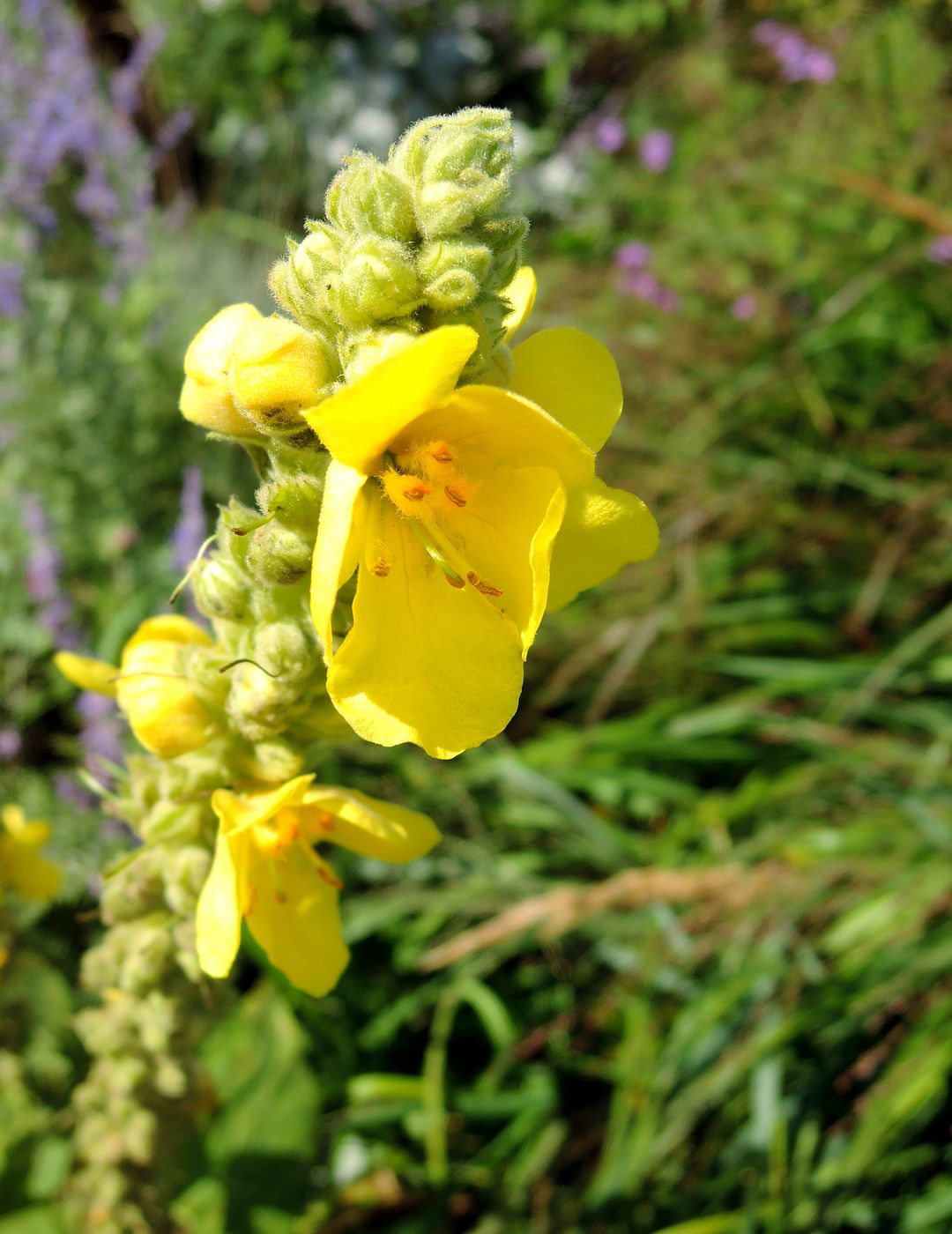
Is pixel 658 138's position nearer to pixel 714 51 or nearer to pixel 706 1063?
pixel 714 51

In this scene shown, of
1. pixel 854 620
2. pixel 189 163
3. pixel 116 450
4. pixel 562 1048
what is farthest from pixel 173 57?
pixel 562 1048

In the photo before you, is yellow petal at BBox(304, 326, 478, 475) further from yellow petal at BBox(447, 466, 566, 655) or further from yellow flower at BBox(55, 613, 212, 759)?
yellow flower at BBox(55, 613, 212, 759)

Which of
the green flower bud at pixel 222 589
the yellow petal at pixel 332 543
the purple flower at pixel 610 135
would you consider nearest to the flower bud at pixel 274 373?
the yellow petal at pixel 332 543

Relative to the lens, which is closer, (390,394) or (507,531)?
(390,394)

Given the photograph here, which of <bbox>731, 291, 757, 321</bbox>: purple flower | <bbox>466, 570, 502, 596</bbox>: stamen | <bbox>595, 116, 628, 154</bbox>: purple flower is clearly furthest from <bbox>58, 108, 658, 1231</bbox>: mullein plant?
<bbox>595, 116, 628, 154</bbox>: purple flower

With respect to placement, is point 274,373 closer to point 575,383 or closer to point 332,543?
point 332,543

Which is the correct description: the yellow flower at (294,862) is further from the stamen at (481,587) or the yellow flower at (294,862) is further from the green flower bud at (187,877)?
the stamen at (481,587)

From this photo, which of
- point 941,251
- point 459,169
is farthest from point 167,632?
point 941,251

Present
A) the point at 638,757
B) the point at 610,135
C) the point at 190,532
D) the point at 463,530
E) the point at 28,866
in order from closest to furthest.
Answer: the point at 463,530, the point at 28,866, the point at 190,532, the point at 638,757, the point at 610,135
